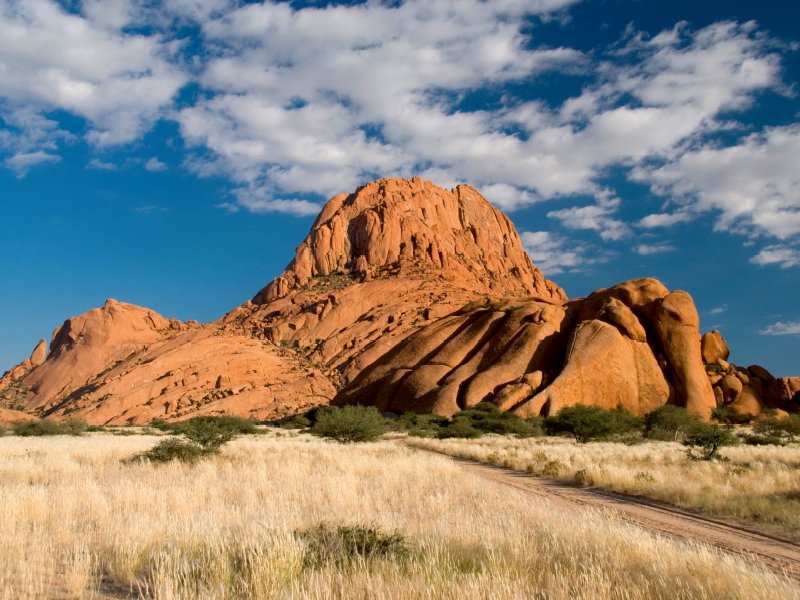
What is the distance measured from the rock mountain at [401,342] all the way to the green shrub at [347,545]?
44.6 metres

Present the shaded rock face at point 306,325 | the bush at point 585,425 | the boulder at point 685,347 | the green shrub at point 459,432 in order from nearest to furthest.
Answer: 1. the bush at point 585,425
2. the green shrub at point 459,432
3. the boulder at point 685,347
4. the shaded rock face at point 306,325

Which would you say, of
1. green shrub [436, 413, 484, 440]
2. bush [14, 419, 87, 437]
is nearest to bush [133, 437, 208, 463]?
green shrub [436, 413, 484, 440]

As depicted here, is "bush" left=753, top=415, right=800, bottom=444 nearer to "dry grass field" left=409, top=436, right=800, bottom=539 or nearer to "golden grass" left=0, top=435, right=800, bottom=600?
"dry grass field" left=409, top=436, right=800, bottom=539

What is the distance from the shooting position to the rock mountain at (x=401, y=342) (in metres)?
54.7

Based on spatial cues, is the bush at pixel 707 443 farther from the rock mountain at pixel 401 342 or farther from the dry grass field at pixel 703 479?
the rock mountain at pixel 401 342

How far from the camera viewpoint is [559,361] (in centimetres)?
5550

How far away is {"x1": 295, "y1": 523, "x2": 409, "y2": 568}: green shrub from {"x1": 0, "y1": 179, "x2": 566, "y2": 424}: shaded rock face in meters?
71.8

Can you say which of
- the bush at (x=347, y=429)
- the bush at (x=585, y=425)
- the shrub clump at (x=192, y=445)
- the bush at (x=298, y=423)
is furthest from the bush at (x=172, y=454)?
the bush at (x=298, y=423)

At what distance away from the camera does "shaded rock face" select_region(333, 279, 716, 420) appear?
51.9m

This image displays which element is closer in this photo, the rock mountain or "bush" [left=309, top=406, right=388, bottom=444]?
"bush" [left=309, top=406, right=388, bottom=444]

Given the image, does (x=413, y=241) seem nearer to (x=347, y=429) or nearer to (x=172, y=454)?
(x=347, y=429)

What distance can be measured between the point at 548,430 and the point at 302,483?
31.0 m

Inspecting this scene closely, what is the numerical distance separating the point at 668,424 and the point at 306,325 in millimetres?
69371

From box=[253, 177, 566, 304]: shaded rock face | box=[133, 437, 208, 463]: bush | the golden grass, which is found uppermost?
box=[253, 177, 566, 304]: shaded rock face
